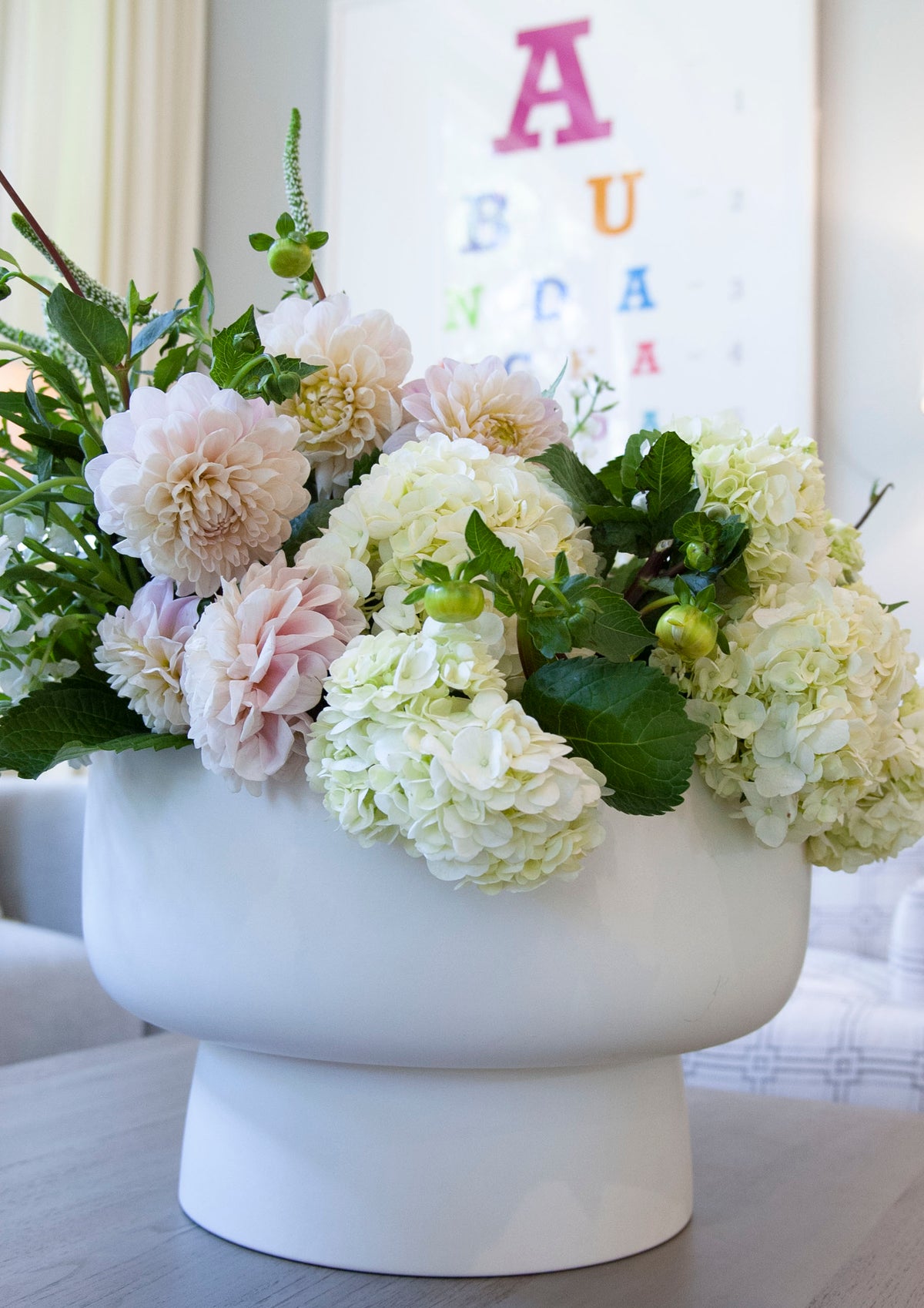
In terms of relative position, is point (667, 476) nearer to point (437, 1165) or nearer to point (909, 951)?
point (437, 1165)

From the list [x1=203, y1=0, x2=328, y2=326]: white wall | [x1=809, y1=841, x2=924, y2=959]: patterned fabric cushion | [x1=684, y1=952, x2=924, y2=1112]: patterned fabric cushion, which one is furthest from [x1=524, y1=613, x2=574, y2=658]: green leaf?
[x1=203, y1=0, x2=328, y2=326]: white wall

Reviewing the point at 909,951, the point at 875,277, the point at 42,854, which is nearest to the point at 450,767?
the point at 909,951

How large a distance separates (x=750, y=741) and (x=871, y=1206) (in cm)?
29

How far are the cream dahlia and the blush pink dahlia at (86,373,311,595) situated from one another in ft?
0.13

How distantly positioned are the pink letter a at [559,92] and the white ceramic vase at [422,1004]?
8.96 ft

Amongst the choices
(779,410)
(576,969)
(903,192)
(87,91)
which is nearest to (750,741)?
(576,969)

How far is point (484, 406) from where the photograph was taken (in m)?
0.53

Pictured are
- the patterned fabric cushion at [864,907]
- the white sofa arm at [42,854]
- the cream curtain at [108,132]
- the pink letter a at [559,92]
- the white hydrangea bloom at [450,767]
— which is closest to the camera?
the white hydrangea bloom at [450,767]

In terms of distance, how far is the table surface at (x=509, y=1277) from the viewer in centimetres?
48

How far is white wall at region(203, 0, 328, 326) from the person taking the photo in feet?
10.8

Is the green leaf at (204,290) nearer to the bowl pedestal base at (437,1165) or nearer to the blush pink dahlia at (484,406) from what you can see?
the blush pink dahlia at (484,406)

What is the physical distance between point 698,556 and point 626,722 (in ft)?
0.26

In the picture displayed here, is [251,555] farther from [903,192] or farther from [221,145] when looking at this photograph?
[221,145]

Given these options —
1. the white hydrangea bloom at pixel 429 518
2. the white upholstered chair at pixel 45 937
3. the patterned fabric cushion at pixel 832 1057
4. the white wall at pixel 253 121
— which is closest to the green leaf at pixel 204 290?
the white hydrangea bloom at pixel 429 518
